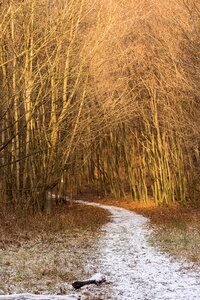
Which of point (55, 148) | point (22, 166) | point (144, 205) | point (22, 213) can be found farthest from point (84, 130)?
point (144, 205)

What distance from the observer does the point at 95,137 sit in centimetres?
1906

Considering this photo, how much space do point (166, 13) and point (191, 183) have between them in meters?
9.66

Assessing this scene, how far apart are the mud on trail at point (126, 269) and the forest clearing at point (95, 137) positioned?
0.03 meters

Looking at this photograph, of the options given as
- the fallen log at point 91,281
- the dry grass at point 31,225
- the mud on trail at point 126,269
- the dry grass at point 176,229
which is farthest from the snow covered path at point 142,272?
the dry grass at point 31,225

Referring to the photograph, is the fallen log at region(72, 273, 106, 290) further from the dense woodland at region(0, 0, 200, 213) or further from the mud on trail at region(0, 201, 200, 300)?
the dense woodland at region(0, 0, 200, 213)

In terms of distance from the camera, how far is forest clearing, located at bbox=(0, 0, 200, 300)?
8820 mm

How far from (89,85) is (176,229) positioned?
24.2 feet

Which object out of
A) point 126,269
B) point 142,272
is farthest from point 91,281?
point 126,269

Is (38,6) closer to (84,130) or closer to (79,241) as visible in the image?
(84,130)

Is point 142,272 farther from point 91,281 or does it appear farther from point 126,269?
point 91,281

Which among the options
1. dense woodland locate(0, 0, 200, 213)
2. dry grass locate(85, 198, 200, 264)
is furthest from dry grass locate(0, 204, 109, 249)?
dry grass locate(85, 198, 200, 264)

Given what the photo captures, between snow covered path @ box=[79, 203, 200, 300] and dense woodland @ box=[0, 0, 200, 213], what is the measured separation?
3830 millimetres

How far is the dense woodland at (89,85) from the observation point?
1619 cm

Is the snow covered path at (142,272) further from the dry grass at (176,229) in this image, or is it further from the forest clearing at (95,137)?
the dry grass at (176,229)
